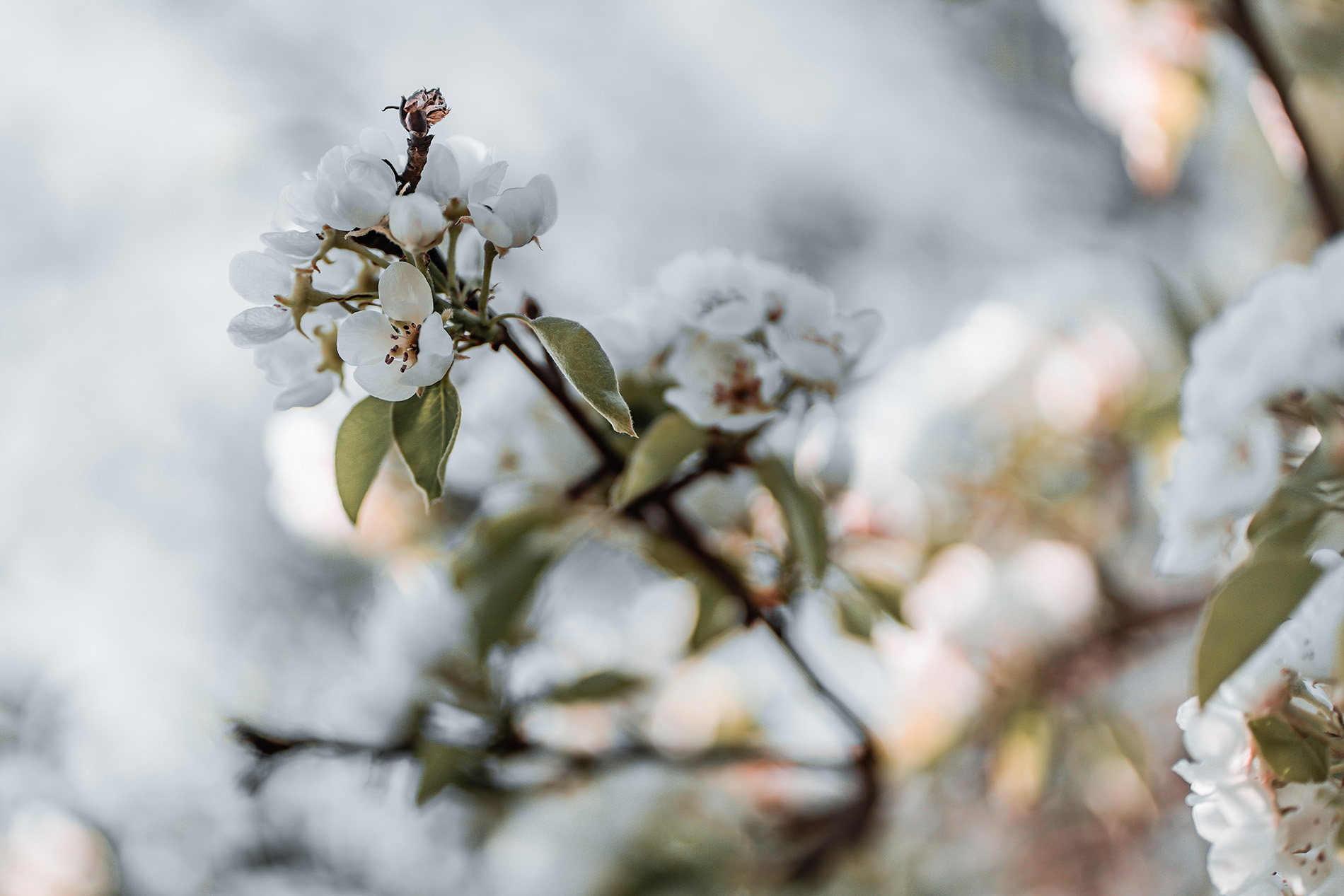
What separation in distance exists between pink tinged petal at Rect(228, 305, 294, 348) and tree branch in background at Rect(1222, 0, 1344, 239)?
713mm

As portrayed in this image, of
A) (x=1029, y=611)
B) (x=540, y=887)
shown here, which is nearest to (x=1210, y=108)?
(x=1029, y=611)

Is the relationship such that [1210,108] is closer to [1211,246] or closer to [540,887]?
[1211,246]

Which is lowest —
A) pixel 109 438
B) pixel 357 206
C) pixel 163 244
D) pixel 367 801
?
pixel 367 801

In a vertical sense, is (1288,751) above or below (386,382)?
below

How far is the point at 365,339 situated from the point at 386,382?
2cm

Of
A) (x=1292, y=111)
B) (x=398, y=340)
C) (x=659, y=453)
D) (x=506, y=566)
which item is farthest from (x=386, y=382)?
(x=1292, y=111)

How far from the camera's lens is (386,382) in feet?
1.00

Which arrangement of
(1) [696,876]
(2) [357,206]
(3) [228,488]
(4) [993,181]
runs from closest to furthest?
(2) [357,206]
(1) [696,876]
(3) [228,488]
(4) [993,181]

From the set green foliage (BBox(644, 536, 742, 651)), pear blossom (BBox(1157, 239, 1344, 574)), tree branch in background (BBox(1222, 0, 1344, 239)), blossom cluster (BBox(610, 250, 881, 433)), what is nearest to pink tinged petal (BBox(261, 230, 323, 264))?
blossom cluster (BBox(610, 250, 881, 433))

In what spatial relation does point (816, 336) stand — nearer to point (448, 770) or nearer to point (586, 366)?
point (586, 366)

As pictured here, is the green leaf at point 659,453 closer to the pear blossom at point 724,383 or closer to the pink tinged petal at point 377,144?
the pear blossom at point 724,383

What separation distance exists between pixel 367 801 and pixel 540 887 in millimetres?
236

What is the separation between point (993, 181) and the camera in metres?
1.96

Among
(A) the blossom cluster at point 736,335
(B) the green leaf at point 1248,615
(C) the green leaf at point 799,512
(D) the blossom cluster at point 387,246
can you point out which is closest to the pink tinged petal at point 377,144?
(D) the blossom cluster at point 387,246
